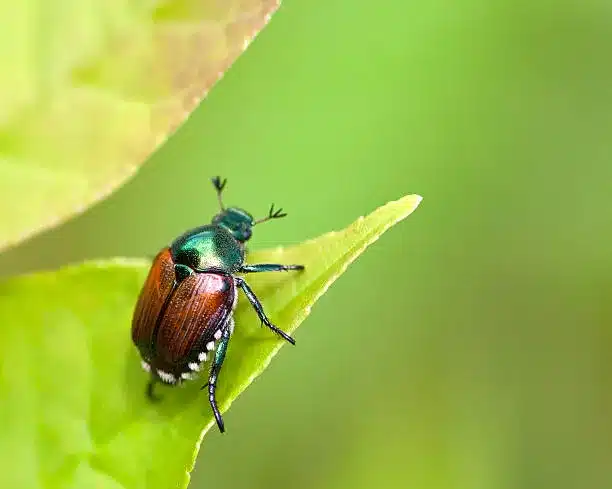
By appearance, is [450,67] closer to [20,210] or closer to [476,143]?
[476,143]

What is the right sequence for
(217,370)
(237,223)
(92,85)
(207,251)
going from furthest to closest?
(237,223), (207,251), (217,370), (92,85)

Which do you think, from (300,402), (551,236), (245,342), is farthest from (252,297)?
(551,236)

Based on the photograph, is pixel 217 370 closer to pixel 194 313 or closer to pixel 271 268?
pixel 271 268

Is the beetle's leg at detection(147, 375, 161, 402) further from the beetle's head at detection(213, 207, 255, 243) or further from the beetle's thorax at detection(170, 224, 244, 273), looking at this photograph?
the beetle's head at detection(213, 207, 255, 243)

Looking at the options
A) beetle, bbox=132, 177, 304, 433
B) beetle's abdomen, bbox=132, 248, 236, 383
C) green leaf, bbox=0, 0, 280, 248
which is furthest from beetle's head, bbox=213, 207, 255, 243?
green leaf, bbox=0, 0, 280, 248

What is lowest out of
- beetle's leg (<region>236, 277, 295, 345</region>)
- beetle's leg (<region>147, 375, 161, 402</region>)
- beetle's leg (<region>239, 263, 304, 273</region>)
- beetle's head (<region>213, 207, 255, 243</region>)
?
beetle's leg (<region>147, 375, 161, 402</region>)

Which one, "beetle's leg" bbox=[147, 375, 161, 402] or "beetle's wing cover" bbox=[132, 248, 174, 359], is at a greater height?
"beetle's wing cover" bbox=[132, 248, 174, 359]

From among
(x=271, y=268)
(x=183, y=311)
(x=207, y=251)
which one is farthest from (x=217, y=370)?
(x=207, y=251)
